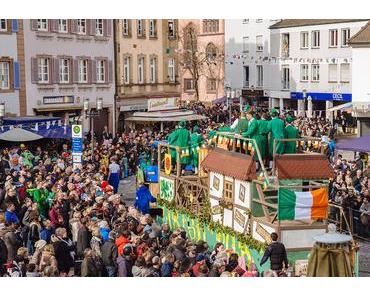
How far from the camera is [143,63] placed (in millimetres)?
34125

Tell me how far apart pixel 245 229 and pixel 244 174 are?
896 millimetres

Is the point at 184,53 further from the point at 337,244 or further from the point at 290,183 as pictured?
the point at 337,244

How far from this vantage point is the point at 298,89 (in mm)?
33250

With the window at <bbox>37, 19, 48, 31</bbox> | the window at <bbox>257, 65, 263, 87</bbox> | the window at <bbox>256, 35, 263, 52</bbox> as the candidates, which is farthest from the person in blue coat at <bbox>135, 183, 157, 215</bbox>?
the window at <bbox>256, 35, 263, 52</bbox>

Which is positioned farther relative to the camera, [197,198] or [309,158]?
[197,198]

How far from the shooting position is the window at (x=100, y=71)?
1217 inches

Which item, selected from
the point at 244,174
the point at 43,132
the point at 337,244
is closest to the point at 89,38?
the point at 43,132

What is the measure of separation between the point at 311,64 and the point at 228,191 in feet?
63.8

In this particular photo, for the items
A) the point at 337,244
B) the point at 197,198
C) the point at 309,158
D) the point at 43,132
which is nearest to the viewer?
the point at 337,244

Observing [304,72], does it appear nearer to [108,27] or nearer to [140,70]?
[140,70]

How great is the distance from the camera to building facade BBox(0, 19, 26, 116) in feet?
87.6

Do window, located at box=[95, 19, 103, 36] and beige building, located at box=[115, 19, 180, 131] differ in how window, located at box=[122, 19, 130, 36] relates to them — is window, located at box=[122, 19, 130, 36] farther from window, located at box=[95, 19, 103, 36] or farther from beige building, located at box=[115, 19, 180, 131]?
window, located at box=[95, 19, 103, 36]

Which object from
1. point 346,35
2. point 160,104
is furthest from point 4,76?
point 346,35

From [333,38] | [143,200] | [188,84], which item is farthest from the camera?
[188,84]
